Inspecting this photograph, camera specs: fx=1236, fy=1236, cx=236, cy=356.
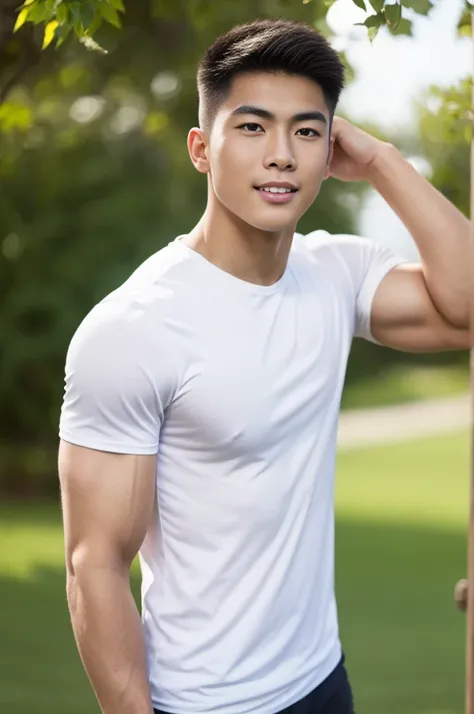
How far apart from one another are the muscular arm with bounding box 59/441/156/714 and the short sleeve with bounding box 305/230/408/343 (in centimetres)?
74

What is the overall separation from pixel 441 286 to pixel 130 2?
482cm

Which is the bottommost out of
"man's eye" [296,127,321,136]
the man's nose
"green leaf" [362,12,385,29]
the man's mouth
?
the man's mouth

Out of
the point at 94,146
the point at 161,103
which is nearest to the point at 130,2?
the point at 161,103

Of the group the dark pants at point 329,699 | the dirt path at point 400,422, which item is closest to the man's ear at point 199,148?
the dark pants at point 329,699

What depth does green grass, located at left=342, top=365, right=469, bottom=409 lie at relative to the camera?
2641 centimetres

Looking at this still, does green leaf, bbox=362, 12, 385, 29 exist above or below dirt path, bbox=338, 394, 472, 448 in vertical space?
above

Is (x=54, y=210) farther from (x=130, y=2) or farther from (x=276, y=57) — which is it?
(x=276, y=57)

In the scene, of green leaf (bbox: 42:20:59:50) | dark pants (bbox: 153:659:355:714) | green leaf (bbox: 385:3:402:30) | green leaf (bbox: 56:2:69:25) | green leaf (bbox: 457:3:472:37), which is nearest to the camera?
dark pants (bbox: 153:659:355:714)

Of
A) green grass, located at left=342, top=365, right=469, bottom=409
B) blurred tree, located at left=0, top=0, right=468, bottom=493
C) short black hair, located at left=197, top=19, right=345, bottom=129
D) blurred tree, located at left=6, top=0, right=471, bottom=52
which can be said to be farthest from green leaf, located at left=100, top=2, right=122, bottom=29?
green grass, located at left=342, top=365, right=469, bottom=409

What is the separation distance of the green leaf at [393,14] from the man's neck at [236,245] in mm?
Answer: 726

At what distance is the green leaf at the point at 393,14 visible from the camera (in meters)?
3.09

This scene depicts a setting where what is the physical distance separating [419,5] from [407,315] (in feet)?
2.51

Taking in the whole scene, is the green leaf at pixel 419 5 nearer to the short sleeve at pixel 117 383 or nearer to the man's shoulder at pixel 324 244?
the man's shoulder at pixel 324 244

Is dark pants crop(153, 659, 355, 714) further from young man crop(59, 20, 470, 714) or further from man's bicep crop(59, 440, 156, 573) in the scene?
man's bicep crop(59, 440, 156, 573)
